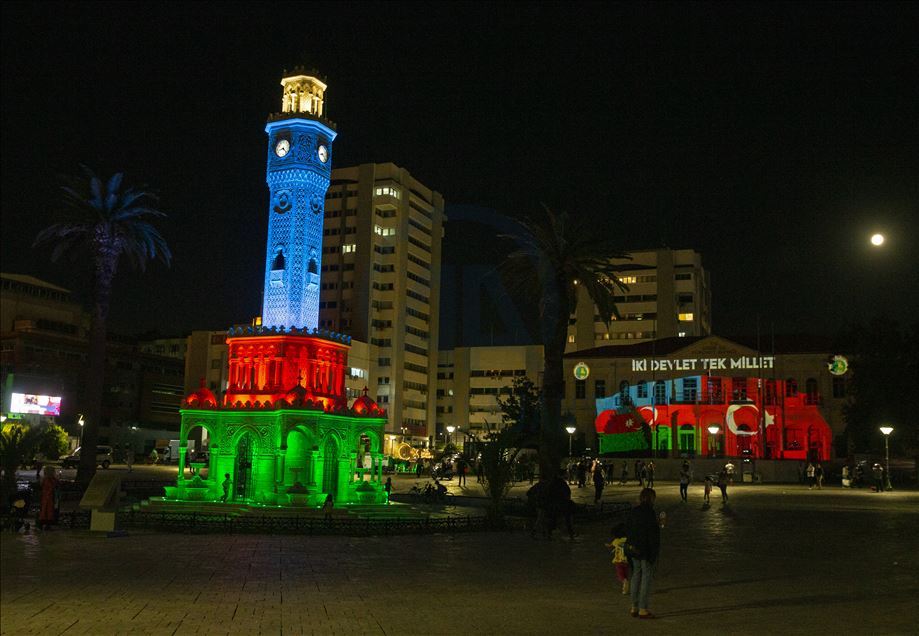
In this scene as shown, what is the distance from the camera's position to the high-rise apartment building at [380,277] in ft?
397

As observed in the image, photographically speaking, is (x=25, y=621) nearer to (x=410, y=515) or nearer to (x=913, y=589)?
(x=913, y=589)

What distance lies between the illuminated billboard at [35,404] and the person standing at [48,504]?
73.4m

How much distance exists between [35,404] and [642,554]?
89.7m

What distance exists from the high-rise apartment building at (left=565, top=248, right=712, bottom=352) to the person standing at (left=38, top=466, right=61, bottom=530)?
374 ft

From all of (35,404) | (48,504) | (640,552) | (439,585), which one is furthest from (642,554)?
(35,404)

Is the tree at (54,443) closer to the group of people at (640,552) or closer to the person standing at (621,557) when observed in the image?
the person standing at (621,557)

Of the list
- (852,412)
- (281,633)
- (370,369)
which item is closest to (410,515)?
(281,633)

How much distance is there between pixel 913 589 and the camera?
16.0 m

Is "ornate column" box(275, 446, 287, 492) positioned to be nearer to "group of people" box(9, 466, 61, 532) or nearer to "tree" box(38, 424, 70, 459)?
"group of people" box(9, 466, 61, 532)

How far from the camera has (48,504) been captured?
22.4 meters

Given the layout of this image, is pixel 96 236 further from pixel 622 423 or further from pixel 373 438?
pixel 622 423

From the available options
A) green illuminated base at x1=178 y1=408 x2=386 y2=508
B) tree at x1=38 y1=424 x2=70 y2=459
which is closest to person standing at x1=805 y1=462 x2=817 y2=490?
green illuminated base at x1=178 y1=408 x2=386 y2=508

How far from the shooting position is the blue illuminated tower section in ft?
141

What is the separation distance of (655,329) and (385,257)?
142 ft
